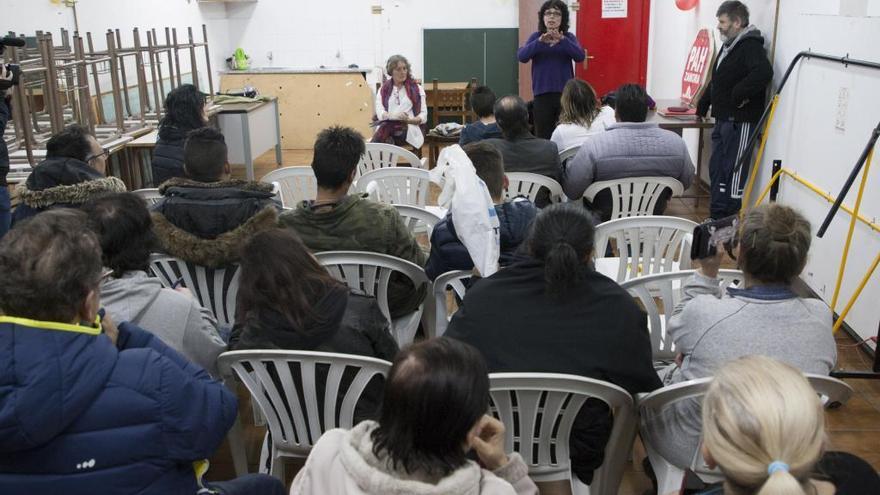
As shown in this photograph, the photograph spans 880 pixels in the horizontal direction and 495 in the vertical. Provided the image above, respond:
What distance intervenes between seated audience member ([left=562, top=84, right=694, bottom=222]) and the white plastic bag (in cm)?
145

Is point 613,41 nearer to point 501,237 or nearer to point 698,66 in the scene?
point 698,66

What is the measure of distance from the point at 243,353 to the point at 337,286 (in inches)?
10.7

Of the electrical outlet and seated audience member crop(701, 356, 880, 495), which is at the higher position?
the electrical outlet

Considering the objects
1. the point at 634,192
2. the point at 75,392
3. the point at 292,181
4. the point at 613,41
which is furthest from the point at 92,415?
the point at 613,41

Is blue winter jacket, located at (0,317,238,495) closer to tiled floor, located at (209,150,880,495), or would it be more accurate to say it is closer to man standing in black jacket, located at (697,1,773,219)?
tiled floor, located at (209,150,880,495)

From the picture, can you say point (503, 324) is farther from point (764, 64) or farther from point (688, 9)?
point (688, 9)

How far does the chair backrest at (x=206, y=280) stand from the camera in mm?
2678

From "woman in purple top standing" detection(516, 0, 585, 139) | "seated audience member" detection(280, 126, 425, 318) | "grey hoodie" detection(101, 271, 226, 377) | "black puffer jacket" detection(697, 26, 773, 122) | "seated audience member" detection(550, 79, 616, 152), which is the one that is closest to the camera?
"grey hoodie" detection(101, 271, 226, 377)

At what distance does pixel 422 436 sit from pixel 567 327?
0.68 metres

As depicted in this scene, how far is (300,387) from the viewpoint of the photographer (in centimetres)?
192

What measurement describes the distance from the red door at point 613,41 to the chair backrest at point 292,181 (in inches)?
205

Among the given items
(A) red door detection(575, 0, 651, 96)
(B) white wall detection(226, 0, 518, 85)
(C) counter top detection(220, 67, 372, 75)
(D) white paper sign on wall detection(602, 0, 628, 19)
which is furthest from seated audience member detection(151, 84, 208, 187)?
(D) white paper sign on wall detection(602, 0, 628, 19)

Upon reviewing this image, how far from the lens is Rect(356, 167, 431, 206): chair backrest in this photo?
391 centimetres

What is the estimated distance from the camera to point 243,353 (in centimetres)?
184
